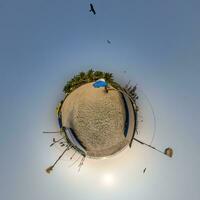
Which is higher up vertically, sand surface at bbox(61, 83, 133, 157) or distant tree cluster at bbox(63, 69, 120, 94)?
distant tree cluster at bbox(63, 69, 120, 94)

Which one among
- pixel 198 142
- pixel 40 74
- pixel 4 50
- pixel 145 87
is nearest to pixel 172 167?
pixel 198 142

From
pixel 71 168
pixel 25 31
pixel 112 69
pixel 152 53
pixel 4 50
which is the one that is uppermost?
pixel 152 53

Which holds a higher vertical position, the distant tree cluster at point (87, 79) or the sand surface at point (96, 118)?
the distant tree cluster at point (87, 79)

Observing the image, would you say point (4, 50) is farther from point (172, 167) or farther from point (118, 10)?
point (172, 167)

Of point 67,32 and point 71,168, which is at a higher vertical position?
point 67,32

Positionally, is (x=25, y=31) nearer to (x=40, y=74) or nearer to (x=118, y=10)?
(x=40, y=74)

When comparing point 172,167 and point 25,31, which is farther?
point 25,31

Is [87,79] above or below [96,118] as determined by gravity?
above

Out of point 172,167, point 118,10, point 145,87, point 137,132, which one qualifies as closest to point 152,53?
point 145,87
